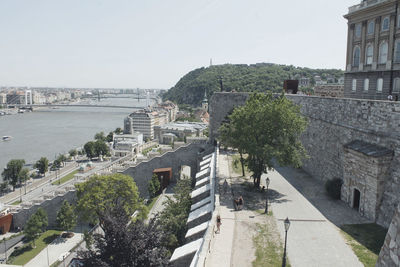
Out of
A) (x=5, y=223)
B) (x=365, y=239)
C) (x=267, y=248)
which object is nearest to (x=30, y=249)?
(x=5, y=223)

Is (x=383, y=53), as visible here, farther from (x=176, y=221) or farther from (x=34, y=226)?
(x=34, y=226)

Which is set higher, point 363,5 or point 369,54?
point 363,5

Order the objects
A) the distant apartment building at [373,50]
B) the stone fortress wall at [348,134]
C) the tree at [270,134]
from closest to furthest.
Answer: the stone fortress wall at [348,134] < the tree at [270,134] < the distant apartment building at [373,50]

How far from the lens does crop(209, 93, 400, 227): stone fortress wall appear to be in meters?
11.2

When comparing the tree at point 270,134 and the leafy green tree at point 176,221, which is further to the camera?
the tree at point 270,134

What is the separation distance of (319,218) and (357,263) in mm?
3214

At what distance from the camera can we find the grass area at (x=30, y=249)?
21531 mm

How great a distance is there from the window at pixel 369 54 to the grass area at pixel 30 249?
81.2 feet

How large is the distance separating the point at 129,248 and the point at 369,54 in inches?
668

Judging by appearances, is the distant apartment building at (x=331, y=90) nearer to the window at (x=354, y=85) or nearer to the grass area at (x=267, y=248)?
the window at (x=354, y=85)

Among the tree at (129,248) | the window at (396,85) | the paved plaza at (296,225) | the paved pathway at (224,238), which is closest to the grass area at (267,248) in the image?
the paved plaza at (296,225)

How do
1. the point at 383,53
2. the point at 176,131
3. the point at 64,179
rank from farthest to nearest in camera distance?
the point at 176,131
the point at 64,179
the point at 383,53

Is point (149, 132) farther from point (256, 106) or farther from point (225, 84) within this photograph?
point (256, 106)

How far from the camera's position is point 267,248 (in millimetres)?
9742
